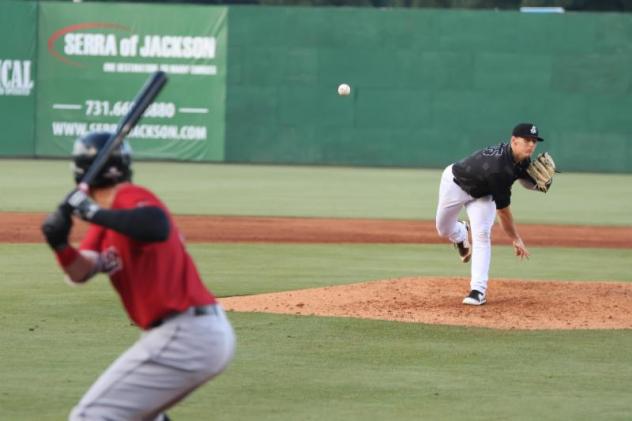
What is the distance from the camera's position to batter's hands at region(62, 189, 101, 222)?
183 inches

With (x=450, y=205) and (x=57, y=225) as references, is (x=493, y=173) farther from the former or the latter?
(x=57, y=225)

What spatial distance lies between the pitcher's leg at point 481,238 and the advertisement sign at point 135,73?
1956 cm

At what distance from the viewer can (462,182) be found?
1080cm

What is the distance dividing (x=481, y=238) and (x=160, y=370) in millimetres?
6262

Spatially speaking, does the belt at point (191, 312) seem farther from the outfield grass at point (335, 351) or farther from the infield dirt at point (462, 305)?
the infield dirt at point (462, 305)

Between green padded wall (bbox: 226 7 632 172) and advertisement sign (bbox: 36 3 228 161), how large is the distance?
1.75ft

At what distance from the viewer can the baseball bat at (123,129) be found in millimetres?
4836

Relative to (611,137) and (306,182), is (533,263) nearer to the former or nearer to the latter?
(306,182)

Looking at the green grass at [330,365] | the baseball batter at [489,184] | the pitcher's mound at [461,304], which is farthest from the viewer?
the baseball batter at [489,184]

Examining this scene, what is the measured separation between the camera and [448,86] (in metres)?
29.8

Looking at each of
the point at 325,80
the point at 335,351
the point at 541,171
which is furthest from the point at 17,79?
the point at 335,351

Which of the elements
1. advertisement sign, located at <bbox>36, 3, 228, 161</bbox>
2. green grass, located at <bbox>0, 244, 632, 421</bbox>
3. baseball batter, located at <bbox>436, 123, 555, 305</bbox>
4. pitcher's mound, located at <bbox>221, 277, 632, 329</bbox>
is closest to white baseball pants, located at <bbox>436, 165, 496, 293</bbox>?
baseball batter, located at <bbox>436, 123, 555, 305</bbox>

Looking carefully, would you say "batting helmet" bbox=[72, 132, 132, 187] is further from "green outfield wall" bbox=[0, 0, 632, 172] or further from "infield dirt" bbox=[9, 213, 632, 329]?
"green outfield wall" bbox=[0, 0, 632, 172]

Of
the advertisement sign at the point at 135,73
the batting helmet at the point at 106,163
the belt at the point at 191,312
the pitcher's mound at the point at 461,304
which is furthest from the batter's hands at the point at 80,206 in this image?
the advertisement sign at the point at 135,73
